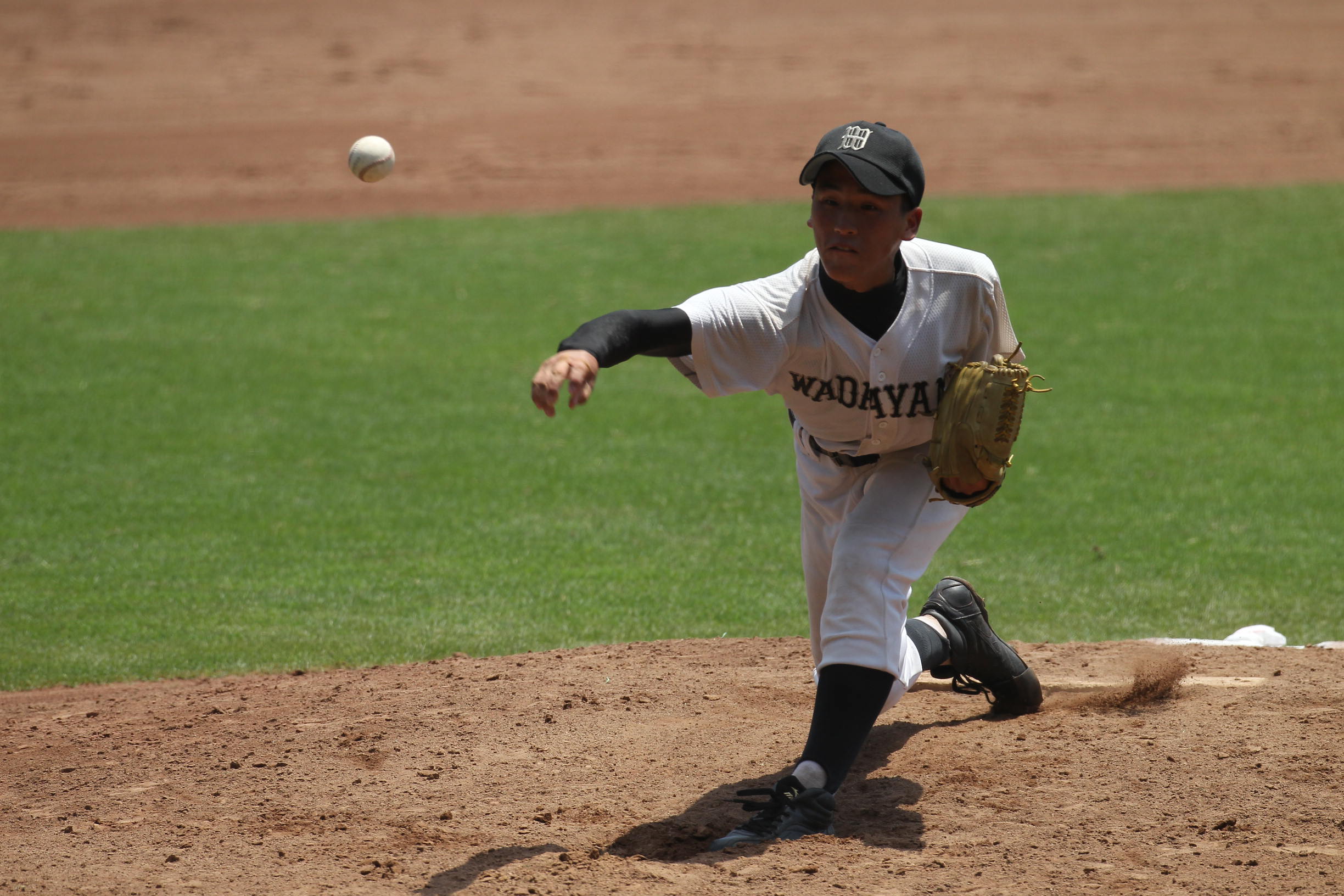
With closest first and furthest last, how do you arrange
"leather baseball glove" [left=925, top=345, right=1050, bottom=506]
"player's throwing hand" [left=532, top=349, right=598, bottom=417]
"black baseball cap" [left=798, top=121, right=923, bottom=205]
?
"player's throwing hand" [left=532, top=349, right=598, bottom=417]
"black baseball cap" [left=798, top=121, right=923, bottom=205]
"leather baseball glove" [left=925, top=345, right=1050, bottom=506]

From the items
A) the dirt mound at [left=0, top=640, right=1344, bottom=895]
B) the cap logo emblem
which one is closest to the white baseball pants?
the dirt mound at [left=0, top=640, right=1344, bottom=895]

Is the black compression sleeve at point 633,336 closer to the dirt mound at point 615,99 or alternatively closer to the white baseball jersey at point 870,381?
the white baseball jersey at point 870,381

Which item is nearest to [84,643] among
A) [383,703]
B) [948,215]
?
[383,703]

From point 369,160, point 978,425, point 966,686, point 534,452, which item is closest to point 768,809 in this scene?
point 978,425

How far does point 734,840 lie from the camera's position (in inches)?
126

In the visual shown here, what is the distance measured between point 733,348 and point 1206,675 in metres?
2.17

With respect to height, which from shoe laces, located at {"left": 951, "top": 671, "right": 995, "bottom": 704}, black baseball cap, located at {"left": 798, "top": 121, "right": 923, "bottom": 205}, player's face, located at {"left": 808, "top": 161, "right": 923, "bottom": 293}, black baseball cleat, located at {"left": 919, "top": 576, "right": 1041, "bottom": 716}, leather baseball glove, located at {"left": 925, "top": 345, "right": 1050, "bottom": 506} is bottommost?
shoe laces, located at {"left": 951, "top": 671, "right": 995, "bottom": 704}

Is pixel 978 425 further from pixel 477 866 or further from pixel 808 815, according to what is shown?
pixel 477 866

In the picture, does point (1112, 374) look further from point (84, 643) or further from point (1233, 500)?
point (84, 643)

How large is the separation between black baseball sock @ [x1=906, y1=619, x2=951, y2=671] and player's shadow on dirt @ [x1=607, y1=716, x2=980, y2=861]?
1.09 ft

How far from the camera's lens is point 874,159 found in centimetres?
320

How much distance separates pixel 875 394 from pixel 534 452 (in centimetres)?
494

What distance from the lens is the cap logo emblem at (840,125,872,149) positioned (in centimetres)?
321

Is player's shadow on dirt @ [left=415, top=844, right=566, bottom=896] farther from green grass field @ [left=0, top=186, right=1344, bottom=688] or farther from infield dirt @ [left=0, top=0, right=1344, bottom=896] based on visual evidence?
green grass field @ [left=0, top=186, right=1344, bottom=688]
